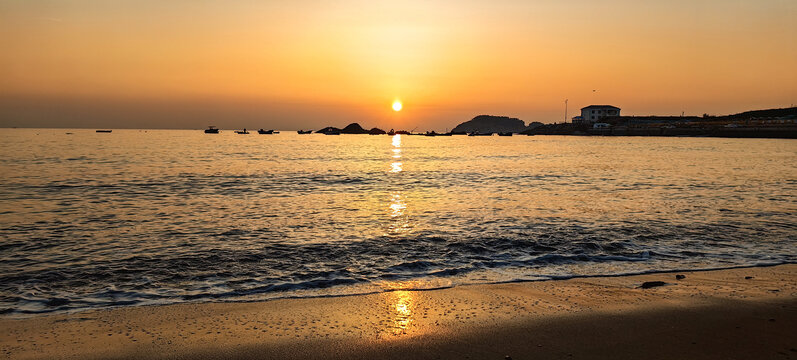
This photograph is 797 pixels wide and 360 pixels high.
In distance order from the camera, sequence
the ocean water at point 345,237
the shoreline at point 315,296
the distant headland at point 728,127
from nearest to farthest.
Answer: the shoreline at point 315,296 → the ocean water at point 345,237 → the distant headland at point 728,127

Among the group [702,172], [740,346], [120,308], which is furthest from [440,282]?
[702,172]

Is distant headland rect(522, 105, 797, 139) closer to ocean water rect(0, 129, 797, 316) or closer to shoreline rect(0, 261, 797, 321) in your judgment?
ocean water rect(0, 129, 797, 316)

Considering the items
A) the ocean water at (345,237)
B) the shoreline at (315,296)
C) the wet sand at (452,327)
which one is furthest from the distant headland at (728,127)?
the wet sand at (452,327)

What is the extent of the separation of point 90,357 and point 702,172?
4228cm

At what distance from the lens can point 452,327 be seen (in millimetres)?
7012

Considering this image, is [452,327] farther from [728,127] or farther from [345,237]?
[728,127]

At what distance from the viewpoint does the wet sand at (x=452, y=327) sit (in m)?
6.15

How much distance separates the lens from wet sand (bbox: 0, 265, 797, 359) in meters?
6.15

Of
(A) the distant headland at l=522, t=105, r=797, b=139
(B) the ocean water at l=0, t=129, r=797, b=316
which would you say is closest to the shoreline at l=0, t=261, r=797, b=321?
(B) the ocean water at l=0, t=129, r=797, b=316

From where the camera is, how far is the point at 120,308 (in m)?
8.26

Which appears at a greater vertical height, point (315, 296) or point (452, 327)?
point (452, 327)

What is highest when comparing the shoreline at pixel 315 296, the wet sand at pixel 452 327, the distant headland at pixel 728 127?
the distant headland at pixel 728 127

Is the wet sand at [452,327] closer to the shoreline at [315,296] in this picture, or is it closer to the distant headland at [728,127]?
the shoreline at [315,296]

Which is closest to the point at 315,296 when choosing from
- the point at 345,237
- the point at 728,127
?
the point at 345,237
